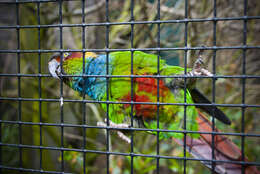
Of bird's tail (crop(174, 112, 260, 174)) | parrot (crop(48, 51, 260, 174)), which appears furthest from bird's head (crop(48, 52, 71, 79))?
bird's tail (crop(174, 112, 260, 174))


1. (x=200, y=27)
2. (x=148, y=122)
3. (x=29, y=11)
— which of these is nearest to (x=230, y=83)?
(x=200, y=27)

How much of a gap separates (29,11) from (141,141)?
78.4 inches

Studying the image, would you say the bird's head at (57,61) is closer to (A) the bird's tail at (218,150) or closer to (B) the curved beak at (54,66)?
(B) the curved beak at (54,66)

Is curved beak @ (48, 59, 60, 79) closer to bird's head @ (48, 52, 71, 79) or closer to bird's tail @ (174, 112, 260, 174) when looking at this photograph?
bird's head @ (48, 52, 71, 79)

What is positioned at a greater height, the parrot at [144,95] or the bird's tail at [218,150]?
the parrot at [144,95]

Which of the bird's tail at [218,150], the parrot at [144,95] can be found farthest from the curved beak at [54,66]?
the bird's tail at [218,150]

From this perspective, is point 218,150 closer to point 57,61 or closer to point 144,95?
point 144,95

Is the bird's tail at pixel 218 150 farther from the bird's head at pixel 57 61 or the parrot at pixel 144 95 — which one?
the bird's head at pixel 57 61

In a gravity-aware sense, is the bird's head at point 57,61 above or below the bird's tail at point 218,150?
above

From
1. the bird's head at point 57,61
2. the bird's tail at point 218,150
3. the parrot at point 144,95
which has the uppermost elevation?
the bird's head at point 57,61

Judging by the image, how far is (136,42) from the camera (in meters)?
2.38

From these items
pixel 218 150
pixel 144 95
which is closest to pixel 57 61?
pixel 144 95

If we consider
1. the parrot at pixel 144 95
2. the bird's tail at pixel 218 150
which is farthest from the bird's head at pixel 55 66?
the bird's tail at pixel 218 150

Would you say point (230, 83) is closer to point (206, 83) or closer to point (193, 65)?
point (206, 83)
